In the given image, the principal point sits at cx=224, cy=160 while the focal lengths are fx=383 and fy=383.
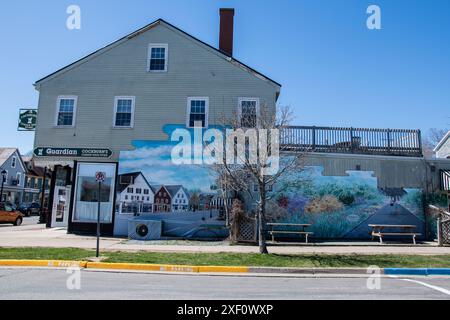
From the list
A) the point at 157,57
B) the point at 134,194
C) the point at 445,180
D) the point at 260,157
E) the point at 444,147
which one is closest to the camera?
the point at 260,157

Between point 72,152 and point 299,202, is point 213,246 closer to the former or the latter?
point 299,202

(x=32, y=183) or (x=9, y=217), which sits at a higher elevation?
(x=32, y=183)

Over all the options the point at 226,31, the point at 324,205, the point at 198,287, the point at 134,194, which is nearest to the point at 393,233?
the point at 324,205

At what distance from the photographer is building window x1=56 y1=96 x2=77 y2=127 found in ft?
63.6

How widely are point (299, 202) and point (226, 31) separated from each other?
1022cm

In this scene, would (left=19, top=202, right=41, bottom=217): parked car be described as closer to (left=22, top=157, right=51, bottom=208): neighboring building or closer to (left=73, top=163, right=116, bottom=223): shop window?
(left=22, top=157, right=51, bottom=208): neighboring building

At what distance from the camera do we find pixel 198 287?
828cm

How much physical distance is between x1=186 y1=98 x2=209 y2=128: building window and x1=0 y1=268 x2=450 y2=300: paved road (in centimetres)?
1003

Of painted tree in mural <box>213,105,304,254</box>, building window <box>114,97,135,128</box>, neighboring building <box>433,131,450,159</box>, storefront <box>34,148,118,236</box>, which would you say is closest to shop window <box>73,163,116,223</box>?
storefront <box>34,148,118,236</box>

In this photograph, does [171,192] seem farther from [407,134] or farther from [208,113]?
[407,134]

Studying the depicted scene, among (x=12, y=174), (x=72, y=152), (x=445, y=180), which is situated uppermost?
(x=12, y=174)

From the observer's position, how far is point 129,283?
860cm

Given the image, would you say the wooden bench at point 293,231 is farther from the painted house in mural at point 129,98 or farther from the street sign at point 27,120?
the street sign at point 27,120
